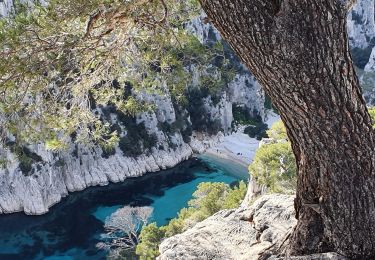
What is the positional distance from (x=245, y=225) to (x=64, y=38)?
1.62 metres

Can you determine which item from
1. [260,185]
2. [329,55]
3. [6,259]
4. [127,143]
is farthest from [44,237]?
[329,55]

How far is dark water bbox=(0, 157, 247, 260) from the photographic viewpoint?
20062mm

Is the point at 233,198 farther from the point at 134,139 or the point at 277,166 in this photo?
the point at 134,139

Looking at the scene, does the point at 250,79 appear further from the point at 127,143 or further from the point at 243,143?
the point at 127,143

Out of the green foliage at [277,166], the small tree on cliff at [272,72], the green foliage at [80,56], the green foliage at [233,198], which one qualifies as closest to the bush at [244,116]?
the green foliage at [233,198]

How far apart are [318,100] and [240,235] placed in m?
1.30

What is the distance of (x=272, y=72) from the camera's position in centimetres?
171

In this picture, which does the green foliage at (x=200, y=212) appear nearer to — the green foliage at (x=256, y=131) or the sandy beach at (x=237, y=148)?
the sandy beach at (x=237, y=148)

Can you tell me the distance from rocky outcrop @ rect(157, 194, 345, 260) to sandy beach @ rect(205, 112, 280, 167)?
2661 centimetres

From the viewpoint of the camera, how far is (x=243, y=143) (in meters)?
33.5

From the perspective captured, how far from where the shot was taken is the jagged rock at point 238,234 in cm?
256

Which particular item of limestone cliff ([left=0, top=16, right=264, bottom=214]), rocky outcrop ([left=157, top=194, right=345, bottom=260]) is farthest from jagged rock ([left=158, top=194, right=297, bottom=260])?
limestone cliff ([left=0, top=16, right=264, bottom=214])

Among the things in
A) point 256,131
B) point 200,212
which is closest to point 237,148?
point 256,131

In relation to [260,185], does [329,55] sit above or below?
above
